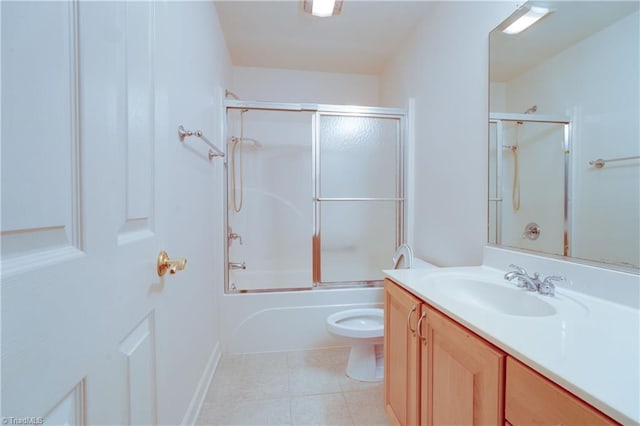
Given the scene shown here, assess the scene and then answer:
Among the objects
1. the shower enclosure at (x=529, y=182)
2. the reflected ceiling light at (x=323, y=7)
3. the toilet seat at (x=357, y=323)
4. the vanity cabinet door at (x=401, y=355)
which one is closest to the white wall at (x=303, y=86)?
the reflected ceiling light at (x=323, y=7)

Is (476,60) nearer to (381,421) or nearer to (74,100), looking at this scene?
(74,100)

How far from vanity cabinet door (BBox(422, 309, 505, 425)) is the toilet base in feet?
2.78

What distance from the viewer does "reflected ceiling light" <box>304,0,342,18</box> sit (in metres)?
1.79

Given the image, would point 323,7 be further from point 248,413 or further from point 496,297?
point 248,413

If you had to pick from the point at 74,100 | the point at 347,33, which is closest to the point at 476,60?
the point at 347,33

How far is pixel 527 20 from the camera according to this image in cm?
122

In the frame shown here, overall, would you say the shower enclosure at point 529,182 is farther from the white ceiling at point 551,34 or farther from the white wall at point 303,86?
the white wall at point 303,86

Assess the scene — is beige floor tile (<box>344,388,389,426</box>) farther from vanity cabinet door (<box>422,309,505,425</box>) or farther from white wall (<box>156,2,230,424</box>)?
white wall (<box>156,2,230,424</box>)

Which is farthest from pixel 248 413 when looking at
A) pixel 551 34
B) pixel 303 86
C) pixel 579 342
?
pixel 303 86

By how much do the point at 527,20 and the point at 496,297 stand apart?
126 cm

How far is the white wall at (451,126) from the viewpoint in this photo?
1471 mm

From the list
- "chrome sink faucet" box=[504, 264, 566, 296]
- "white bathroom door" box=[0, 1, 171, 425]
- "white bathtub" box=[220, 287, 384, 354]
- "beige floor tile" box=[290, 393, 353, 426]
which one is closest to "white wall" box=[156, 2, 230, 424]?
"white bathtub" box=[220, 287, 384, 354]

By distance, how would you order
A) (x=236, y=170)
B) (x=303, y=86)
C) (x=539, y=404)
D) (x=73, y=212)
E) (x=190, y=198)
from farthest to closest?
1. (x=303, y=86)
2. (x=236, y=170)
3. (x=190, y=198)
4. (x=539, y=404)
5. (x=73, y=212)

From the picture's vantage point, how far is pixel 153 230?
0.77 meters
